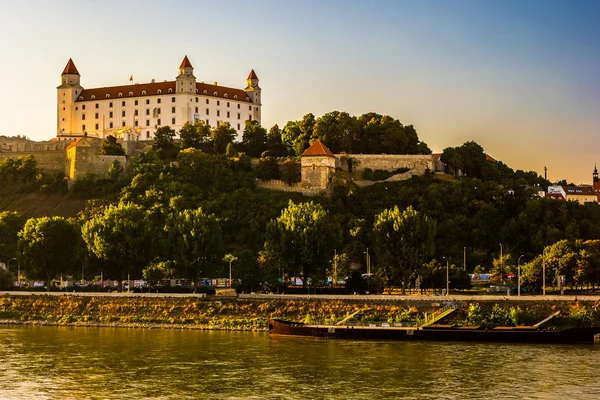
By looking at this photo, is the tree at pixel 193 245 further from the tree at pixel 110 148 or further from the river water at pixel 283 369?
the tree at pixel 110 148

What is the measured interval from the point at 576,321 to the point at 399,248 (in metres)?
17.6

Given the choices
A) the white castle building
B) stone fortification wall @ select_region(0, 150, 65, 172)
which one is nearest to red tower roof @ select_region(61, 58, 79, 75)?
the white castle building

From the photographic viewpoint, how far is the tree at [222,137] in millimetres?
115062

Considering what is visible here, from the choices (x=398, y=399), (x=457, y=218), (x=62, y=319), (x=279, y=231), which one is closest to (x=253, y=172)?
(x=457, y=218)

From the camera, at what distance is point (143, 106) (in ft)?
404

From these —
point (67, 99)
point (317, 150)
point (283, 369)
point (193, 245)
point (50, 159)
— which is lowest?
point (283, 369)

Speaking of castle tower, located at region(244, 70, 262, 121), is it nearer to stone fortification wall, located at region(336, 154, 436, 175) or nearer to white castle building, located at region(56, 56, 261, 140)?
white castle building, located at region(56, 56, 261, 140)

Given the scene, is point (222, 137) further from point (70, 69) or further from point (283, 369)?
point (283, 369)

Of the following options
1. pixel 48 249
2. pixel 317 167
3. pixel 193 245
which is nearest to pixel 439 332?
pixel 193 245

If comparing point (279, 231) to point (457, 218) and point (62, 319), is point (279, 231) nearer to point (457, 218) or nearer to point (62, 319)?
point (62, 319)

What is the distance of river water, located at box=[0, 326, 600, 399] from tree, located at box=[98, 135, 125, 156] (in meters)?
58.9

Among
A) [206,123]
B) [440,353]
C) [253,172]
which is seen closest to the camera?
[440,353]

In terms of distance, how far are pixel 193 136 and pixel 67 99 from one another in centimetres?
2106

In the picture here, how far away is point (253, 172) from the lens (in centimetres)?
10669
